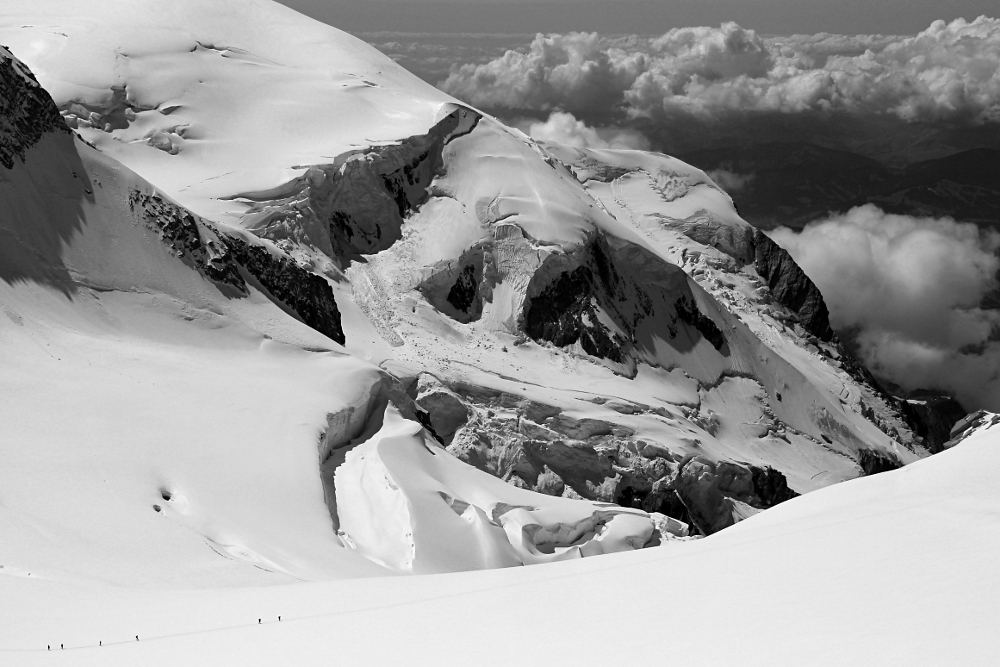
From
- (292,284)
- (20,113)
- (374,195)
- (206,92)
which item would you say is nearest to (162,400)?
(20,113)

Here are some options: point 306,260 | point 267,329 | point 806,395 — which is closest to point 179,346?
point 267,329

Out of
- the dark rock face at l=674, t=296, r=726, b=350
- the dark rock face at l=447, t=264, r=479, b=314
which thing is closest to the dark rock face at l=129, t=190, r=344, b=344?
the dark rock face at l=447, t=264, r=479, b=314

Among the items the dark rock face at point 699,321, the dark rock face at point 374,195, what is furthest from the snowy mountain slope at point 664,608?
the dark rock face at point 699,321

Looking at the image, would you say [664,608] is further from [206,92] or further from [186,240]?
[206,92]

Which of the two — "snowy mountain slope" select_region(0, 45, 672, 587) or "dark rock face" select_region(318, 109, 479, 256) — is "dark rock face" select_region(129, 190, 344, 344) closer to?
"snowy mountain slope" select_region(0, 45, 672, 587)

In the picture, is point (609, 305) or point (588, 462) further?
point (609, 305)
